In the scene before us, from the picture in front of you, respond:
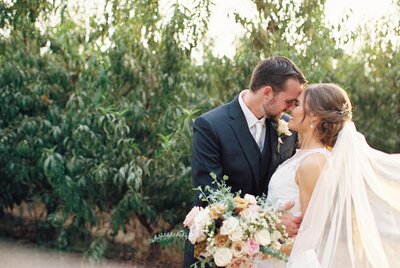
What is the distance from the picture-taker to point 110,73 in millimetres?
6375

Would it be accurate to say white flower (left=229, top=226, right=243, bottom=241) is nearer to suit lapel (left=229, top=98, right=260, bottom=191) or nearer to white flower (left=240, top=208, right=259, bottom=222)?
white flower (left=240, top=208, right=259, bottom=222)

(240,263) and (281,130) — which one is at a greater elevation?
(281,130)

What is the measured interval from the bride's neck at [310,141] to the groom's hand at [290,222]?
32 cm

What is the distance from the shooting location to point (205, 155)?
12.0 feet

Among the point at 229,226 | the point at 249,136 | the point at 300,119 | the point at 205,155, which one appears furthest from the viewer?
the point at 249,136

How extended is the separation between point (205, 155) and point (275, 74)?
583 millimetres

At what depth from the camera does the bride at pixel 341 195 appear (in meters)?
3.20

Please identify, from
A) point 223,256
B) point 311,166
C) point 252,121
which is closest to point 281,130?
point 252,121

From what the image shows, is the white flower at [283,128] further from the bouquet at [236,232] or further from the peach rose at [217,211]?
the peach rose at [217,211]

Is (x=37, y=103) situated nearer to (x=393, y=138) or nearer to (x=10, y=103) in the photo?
(x=10, y=103)

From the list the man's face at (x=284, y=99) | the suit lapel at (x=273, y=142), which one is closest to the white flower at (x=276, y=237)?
the suit lapel at (x=273, y=142)

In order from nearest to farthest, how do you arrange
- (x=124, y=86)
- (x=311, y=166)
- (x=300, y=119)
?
(x=311, y=166)
(x=300, y=119)
(x=124, y=86)

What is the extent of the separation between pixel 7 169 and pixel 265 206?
4.16 m

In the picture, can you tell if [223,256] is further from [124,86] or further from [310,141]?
[124,86]
